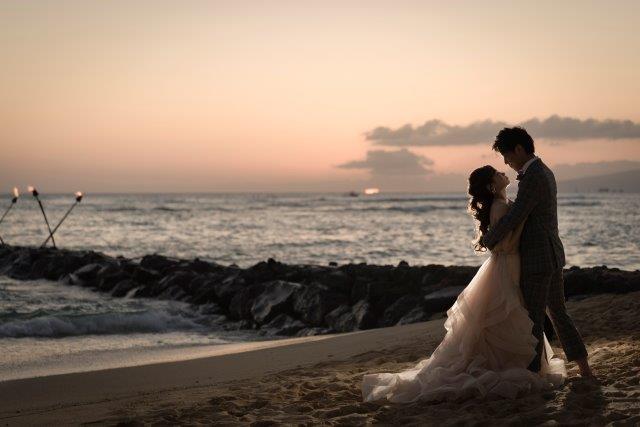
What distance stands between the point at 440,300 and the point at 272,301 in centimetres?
378

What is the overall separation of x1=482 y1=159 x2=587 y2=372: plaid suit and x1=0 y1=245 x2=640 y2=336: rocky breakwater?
20.4ft

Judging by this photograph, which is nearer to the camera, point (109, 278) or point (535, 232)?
point (535, 232)

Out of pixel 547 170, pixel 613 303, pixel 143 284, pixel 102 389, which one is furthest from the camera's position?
pixel 143 284

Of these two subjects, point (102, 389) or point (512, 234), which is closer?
point (512, 234)

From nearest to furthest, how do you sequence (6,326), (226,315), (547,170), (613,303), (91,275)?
1. (547,170)
2. (613,303)
3. (6,326)
4. (226,315)
5. (91,275)

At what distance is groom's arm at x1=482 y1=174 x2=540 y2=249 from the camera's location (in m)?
5.56

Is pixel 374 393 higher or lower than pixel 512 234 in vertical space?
lower

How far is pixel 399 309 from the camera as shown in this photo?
12.9 meters

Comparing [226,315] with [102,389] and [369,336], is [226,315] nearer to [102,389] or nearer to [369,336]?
[369,336]

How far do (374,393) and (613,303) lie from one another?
17.1 feet

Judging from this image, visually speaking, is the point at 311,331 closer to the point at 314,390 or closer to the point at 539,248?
the point at 314,390

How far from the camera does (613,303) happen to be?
9.70 meters

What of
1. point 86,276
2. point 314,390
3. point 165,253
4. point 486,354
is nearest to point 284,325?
point 314,390

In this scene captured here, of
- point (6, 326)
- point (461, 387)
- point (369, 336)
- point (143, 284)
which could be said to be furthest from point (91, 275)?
point (461, 387)
